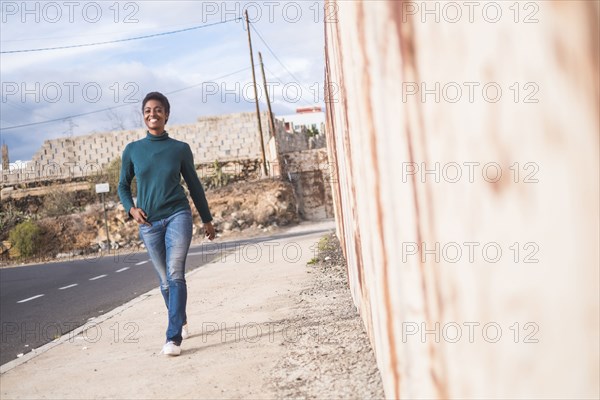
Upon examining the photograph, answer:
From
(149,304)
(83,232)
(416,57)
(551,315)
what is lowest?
(83,232)

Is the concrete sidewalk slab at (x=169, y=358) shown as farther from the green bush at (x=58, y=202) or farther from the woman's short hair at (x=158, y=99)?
the green bush at (x=58, y=202)

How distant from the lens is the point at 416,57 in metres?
1.56

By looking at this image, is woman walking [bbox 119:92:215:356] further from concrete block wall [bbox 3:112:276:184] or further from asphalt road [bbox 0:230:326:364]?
concrete block wall [bbox 3:112:276:184]

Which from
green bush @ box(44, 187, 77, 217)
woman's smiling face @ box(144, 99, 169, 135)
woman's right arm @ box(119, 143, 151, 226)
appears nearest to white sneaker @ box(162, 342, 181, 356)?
woman's right arm @ box(119, 143, 151, 226)

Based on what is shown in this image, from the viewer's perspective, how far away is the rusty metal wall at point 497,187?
135 cm

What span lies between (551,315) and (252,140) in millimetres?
33333

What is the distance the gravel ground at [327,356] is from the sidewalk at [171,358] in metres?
0.07

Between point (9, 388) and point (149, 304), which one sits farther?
point (149, 304)

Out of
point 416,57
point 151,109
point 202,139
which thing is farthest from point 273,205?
point 416,57

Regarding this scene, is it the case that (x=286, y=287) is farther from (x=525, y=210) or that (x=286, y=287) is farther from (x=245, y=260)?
(x=525, y=210)

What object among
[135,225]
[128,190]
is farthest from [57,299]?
[135,225]

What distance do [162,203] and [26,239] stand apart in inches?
893

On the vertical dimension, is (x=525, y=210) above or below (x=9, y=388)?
above

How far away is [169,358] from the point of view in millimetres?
3920
